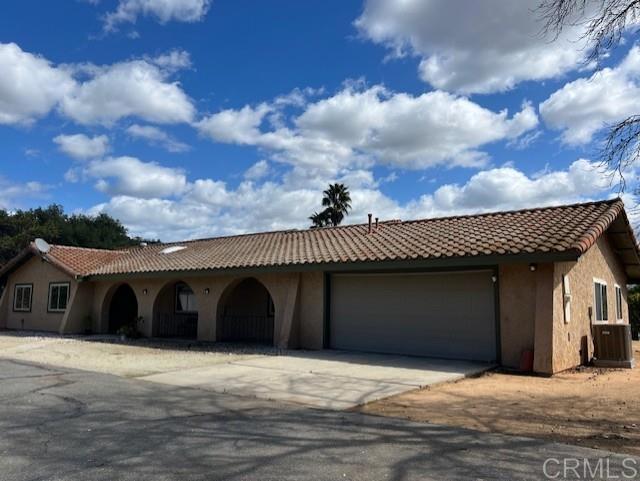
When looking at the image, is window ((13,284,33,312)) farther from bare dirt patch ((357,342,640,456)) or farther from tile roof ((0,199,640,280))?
bare dirt patch ((357,342,640,456))

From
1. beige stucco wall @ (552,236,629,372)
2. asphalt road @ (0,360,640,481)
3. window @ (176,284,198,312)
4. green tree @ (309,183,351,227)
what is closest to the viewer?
asphalt road @ (0,360,640,481)

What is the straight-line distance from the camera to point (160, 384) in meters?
10.2

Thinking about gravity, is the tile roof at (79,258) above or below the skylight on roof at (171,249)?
below

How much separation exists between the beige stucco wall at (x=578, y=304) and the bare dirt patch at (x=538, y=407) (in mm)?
1075

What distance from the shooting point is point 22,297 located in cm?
2512

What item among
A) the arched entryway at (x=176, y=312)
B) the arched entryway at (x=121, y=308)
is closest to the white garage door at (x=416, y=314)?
the arched entryway at (x=176, y=312)

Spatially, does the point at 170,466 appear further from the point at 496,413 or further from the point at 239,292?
the point at 239,292

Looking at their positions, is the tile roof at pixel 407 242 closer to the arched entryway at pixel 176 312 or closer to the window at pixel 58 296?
the window at pixel 58 296

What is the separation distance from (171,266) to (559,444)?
15532 mm

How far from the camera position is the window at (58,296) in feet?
74.8

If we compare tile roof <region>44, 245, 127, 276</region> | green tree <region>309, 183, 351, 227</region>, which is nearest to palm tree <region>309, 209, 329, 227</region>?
green tree <region>309, 183, 351, 227</region>

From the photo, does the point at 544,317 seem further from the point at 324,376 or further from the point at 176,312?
the point at 176,312

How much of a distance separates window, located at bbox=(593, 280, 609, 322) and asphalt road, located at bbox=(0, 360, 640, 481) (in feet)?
35.0

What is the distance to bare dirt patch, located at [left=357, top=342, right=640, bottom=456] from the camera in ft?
21.5
